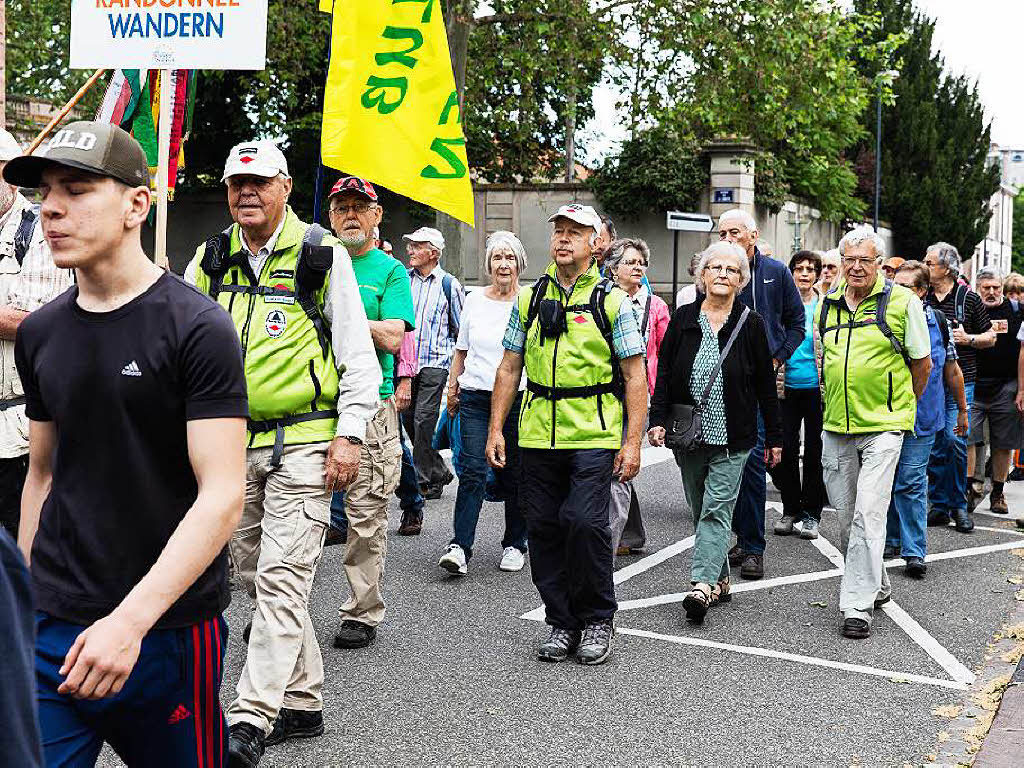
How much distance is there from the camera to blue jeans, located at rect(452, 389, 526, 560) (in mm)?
7379

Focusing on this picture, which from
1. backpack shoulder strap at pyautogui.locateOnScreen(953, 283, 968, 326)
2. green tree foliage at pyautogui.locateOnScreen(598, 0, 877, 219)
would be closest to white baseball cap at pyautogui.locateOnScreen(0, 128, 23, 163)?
backpack shoulder strap at pyautogui.locateOnScreen(953, 283, 968, 326)

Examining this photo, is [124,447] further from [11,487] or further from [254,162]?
[11,487]

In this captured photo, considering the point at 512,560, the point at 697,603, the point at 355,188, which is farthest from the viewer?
the point at 512,560

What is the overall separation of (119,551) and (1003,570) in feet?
21.8

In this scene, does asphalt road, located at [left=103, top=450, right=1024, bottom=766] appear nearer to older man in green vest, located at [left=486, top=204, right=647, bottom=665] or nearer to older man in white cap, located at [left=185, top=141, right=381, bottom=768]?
older man in green vest, located at [left=486, top=204, right=647, bottom=665]

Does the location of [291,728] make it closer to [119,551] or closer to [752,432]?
[119,551]

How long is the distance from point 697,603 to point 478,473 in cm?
166

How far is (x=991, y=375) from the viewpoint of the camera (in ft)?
34.6

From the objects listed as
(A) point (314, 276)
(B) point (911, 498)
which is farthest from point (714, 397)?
(A) point (314, 276)

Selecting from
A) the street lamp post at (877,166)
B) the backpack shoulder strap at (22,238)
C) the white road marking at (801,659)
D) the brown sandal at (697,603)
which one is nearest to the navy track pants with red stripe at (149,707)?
the backpack shoulder strap at (22,238)

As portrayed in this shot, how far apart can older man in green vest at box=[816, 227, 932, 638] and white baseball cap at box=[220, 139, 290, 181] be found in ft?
11.5

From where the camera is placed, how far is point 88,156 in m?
2.55

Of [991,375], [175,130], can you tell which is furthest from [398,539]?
[991,375]

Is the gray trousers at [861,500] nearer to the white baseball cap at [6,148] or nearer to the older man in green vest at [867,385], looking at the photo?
the older man in green vest at [867,385]
